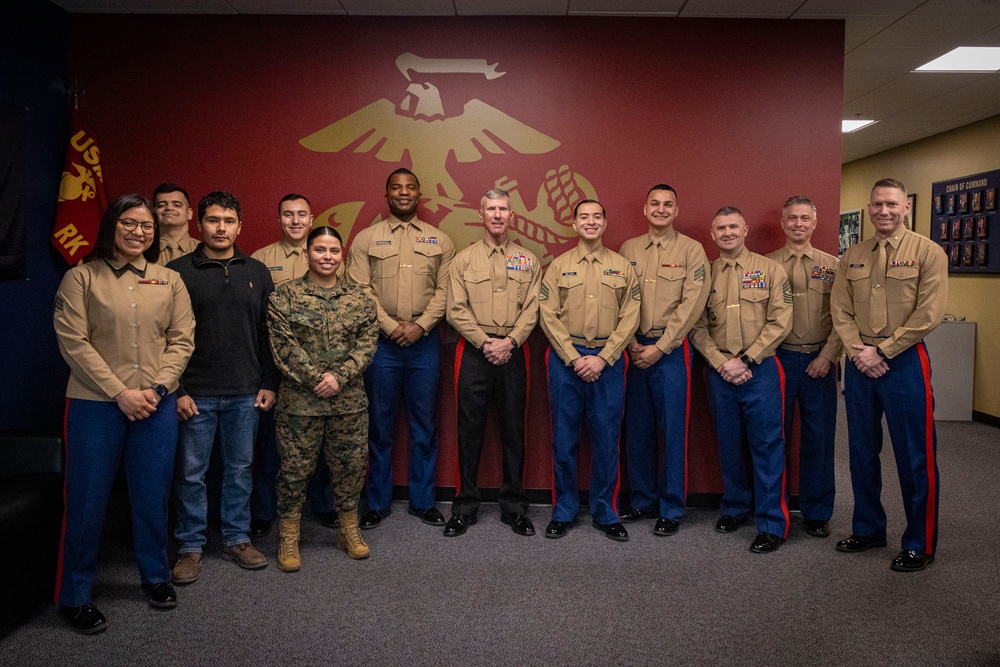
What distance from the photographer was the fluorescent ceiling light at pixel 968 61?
4.89m

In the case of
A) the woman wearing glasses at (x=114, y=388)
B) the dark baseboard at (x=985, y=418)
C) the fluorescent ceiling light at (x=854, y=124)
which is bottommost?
the dark baseboard at (x=985, y=418)

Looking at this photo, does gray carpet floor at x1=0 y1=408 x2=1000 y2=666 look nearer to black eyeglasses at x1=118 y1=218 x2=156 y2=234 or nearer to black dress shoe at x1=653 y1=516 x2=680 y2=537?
black dress shoe at x1=653 y1=516 x2=680 y2=537

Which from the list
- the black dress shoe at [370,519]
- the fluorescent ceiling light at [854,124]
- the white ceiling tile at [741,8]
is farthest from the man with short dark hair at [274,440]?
the fluorescent ceiling light at [854,124]

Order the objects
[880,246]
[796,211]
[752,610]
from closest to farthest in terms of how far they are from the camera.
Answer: [752,610] < [880,246] < [796,211]

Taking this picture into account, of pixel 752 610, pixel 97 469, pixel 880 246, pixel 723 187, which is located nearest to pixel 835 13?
pixel 723 187

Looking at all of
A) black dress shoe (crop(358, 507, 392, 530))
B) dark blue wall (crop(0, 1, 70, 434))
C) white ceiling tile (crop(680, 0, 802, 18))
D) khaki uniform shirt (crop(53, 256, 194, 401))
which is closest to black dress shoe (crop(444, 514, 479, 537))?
black dress shoe (crop(358, 507, 392, 530))

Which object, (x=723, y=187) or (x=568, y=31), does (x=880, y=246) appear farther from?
(x=568, y=31)

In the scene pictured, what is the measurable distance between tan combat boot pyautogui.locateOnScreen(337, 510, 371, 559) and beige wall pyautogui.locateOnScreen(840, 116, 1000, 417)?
6.36 meters

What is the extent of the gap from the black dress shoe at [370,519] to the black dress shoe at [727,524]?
1.90 meters

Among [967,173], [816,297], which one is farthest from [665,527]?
[967,173]

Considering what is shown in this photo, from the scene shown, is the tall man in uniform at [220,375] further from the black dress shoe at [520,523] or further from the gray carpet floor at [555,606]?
the black dress shoe at [520,523]

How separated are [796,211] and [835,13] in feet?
4.17

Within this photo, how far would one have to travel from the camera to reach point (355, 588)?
3.09 metres

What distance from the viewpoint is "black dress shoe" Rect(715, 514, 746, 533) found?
383 centimetres
